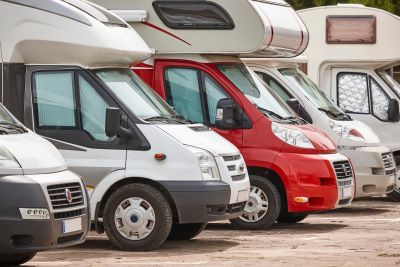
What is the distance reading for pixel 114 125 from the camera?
14.8 meters

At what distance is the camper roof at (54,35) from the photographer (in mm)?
14934

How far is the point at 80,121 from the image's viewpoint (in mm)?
15117

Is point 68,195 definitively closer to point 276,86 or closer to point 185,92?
point 185,92

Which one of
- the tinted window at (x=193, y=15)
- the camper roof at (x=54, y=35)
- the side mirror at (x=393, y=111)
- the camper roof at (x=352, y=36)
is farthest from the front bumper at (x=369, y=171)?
the camper roof at (x=54, y=35)

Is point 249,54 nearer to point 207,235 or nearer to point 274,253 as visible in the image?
point 207,235

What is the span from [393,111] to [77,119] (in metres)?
7.89

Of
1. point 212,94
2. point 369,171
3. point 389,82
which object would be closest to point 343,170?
point 212,94

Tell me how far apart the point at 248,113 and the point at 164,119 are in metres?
2.29

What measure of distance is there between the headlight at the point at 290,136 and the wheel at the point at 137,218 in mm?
2857

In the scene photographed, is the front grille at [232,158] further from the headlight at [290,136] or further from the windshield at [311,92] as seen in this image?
the windshield at [311,92]

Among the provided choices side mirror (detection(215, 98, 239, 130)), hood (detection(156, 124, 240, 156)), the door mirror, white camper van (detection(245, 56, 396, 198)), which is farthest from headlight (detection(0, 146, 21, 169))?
white camper van (detection(245, 56, 396, 198))

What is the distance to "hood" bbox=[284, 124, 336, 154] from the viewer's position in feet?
57.7

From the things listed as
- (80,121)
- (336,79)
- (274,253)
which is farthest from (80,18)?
(336,79)

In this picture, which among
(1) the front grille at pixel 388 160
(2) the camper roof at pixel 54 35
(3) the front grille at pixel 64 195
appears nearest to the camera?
(3) the front grille at pixel 64 195
